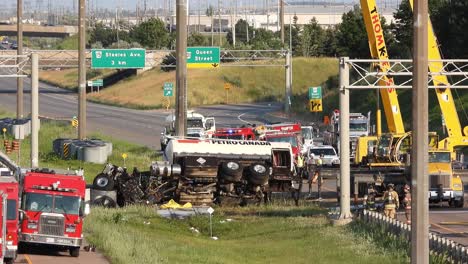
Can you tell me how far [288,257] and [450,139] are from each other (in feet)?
54.9

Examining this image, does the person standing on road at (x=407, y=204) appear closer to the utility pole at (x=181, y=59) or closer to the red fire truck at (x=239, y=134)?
the utility pole at (x=181, y=59)

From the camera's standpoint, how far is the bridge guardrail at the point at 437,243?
30.0 m

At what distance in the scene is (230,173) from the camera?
48.7 metres

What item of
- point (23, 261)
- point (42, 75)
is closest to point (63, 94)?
point (42, 75)

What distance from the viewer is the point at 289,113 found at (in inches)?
4240

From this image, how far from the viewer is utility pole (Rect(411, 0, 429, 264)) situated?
21.1 meters

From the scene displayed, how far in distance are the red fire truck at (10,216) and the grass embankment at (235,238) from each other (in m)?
2.93

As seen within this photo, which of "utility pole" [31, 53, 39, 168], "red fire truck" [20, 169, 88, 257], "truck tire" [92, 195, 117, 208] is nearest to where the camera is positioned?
"red fire truck" [20, 169, 88, 257]

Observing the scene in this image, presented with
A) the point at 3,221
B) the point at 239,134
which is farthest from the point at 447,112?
the point at 3,221

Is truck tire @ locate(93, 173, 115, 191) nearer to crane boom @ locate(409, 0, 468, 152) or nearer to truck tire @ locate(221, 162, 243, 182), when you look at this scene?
truck tire @ locate(221, 162, 243, 182)

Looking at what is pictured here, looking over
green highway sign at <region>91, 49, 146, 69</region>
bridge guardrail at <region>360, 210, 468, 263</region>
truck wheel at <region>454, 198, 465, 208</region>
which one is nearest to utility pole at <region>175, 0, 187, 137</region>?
truck wheel at <region>454, 198, 465, 208</region>

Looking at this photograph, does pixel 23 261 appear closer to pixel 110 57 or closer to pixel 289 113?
pixel 110 57

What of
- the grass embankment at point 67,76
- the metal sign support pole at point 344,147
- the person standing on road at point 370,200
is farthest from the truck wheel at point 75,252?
the grass embankment at point 67,76

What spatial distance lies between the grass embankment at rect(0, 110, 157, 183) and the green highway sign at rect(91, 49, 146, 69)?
568 centimetres
